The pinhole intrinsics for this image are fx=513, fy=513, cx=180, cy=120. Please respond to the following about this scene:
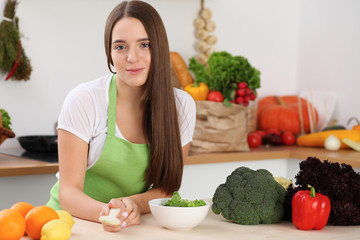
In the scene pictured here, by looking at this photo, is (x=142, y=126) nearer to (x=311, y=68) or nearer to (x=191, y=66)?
(x=191, y=66)

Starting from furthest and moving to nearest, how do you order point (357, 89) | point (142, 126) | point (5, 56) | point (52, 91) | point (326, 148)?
point (357, 89) < point (326, 148) < point (52, 91) < point (5, 56) < point (142, 126)

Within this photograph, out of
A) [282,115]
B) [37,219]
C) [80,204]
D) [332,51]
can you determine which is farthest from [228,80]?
[37,219]

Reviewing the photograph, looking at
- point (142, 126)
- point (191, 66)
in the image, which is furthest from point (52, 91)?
point (142, 126)

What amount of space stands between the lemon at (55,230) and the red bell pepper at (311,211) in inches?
21.8

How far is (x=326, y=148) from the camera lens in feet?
10.2

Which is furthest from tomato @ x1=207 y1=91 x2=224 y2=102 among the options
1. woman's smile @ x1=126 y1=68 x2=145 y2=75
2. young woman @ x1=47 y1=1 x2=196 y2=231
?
woman's smile @ x1=126 y1=68 x2=145 y2=75

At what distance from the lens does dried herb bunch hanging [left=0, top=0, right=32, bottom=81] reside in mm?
2699

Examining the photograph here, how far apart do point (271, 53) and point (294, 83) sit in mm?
317

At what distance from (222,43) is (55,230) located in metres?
2.59

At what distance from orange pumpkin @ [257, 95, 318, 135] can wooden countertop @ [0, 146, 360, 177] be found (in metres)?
0.26

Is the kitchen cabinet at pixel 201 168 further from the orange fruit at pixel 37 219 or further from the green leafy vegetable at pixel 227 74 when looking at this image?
the orange fruit at pixel 37 219

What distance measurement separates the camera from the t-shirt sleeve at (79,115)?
1.53 meters

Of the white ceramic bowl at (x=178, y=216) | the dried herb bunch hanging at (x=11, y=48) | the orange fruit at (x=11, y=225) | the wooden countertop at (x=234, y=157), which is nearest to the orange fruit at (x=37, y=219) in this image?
the orange fruit at (x=11, y=225)

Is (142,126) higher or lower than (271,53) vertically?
lower
